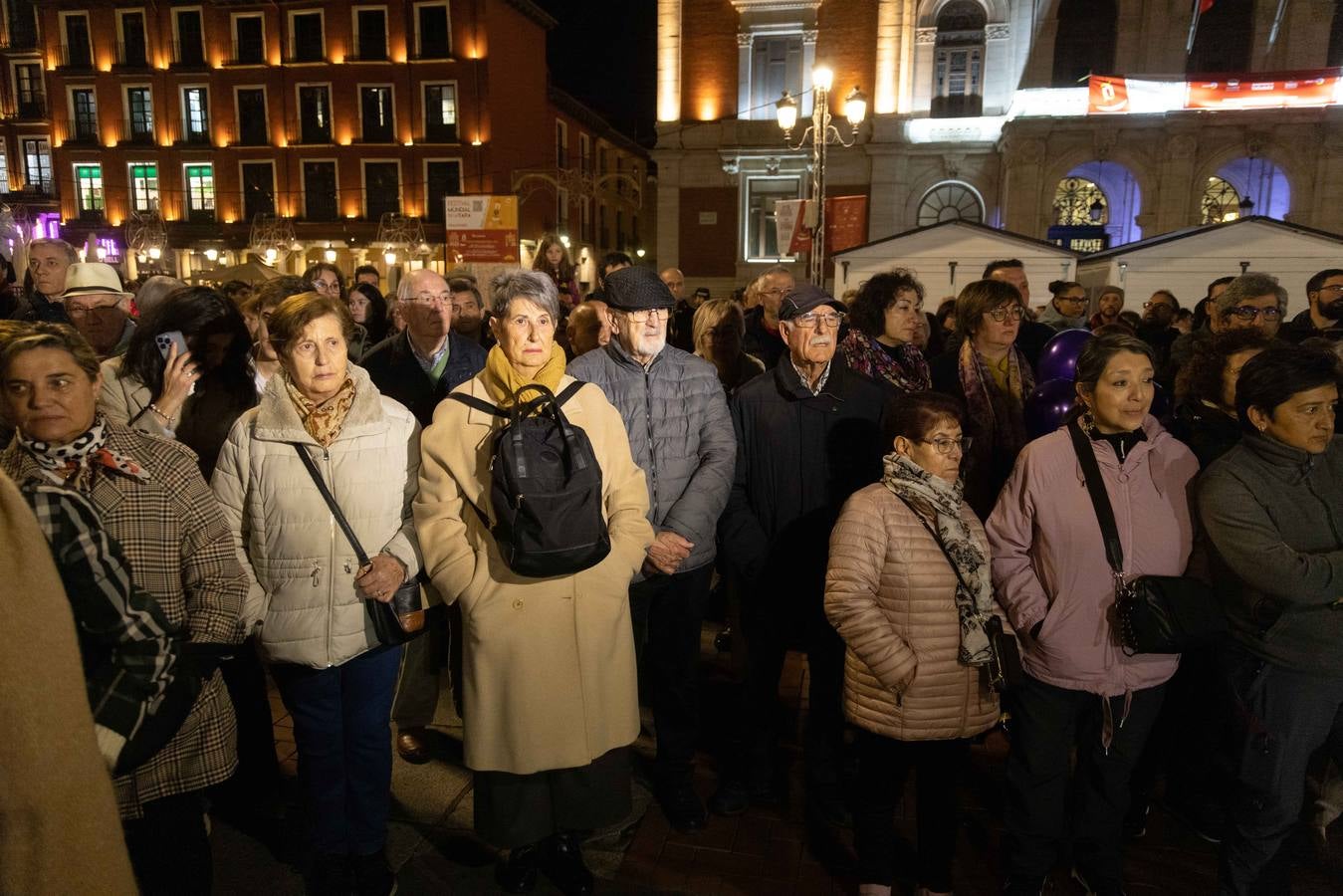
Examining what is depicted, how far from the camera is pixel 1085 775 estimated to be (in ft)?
9.84

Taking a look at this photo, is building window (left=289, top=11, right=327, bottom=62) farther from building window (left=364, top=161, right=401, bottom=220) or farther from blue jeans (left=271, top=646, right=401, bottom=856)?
blue jeans (left=271, top=646, right=401, bottom=856)

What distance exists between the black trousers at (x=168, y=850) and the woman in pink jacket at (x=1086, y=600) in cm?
276

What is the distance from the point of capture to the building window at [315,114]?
33.7 metres

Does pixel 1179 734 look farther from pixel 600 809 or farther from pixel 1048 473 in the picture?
pixel 600 809

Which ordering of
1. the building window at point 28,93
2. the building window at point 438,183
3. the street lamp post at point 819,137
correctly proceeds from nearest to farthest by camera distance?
the street lamp post at point 819,137 → the building window at point 438,183 → the building window at point 28,93

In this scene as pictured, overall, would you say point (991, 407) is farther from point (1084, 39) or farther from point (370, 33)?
point (370, 33)

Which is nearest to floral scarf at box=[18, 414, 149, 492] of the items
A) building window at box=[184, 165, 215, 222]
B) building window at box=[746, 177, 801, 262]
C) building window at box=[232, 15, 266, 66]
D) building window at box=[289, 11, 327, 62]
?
building window at box=[746, 177, 801, 262]

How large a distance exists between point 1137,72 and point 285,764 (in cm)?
2640

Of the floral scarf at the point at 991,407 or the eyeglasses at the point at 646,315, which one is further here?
the floral scarf at the point at 991,407

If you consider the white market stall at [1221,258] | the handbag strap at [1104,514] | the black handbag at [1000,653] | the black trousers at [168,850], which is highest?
the white market stall at [1221,258]

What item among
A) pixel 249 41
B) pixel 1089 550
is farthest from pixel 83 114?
pixel 1089 550

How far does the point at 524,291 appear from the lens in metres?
3.04

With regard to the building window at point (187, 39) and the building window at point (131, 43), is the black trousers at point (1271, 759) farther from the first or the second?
the building window at point (131, 43)

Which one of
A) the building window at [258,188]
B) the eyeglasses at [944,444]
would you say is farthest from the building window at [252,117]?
the eyeglasses at [944,444]
